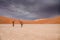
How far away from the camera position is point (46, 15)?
1822 millimetres

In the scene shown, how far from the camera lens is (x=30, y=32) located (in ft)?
5.95

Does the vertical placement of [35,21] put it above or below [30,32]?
above

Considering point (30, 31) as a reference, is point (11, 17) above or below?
above

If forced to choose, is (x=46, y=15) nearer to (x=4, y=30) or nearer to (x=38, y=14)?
(x=38, y=14)

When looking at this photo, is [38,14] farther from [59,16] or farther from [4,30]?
[4,30]

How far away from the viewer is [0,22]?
1836mm

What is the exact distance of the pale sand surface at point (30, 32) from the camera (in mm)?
1797

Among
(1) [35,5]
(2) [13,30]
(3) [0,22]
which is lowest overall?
(2) [13,30]

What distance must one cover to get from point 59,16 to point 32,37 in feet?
1.60

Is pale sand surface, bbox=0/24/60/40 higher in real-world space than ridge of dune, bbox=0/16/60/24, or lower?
lower

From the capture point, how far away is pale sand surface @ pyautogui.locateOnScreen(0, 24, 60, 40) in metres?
1.80

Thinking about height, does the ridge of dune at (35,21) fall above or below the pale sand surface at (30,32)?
above

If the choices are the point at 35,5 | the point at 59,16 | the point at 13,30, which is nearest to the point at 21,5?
the point at 35,5

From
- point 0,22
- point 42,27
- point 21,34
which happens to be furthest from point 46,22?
point 0,22
